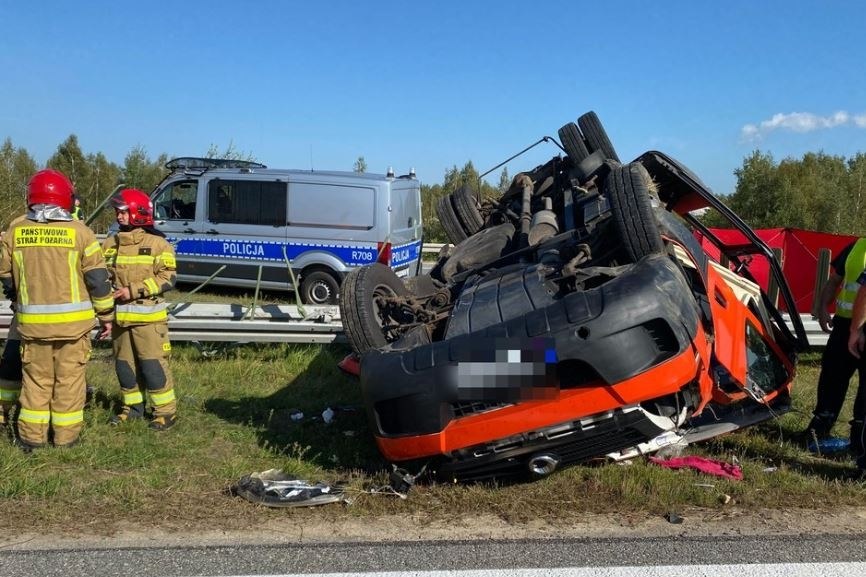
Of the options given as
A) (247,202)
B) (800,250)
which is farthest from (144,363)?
(800,250)

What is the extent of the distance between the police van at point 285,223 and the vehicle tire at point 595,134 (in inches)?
139

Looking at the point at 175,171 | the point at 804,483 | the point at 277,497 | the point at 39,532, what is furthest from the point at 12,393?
the point at 175,171

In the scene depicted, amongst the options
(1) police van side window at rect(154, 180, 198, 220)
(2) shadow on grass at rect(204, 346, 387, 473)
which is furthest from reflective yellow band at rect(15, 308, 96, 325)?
(1) police van side window at rect(154, 180, 198, 220)

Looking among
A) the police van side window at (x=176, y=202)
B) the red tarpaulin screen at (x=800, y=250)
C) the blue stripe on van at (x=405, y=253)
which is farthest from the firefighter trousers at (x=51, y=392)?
the red tarpaulin screen at (x=800, y=250)

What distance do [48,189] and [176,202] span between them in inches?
266

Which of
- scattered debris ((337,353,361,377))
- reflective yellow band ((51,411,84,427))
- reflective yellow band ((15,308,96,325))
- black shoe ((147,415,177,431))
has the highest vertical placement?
reflective yellow band ((15,308,96,325))

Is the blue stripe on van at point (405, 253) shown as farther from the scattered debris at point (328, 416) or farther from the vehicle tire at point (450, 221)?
the scattered debris at point (328, 416)

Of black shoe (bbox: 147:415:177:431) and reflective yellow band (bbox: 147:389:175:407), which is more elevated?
reflective yellow band (bbox: 147:389:175:407)

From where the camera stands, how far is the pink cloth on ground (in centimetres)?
387

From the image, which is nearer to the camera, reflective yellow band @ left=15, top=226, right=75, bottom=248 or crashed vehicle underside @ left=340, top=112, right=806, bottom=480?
crashed vehicle underside @ left=340, top=112, right=806, bottom=480

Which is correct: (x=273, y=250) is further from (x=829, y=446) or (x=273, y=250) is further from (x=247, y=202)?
(x=829, y=446)

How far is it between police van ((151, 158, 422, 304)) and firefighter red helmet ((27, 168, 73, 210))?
5.39 meters

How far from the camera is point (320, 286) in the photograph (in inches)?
398

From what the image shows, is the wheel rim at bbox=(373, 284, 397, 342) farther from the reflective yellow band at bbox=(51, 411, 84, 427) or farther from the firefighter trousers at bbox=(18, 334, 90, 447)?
the reflective yellow band at bbox=(51, 411, 84, 427)
